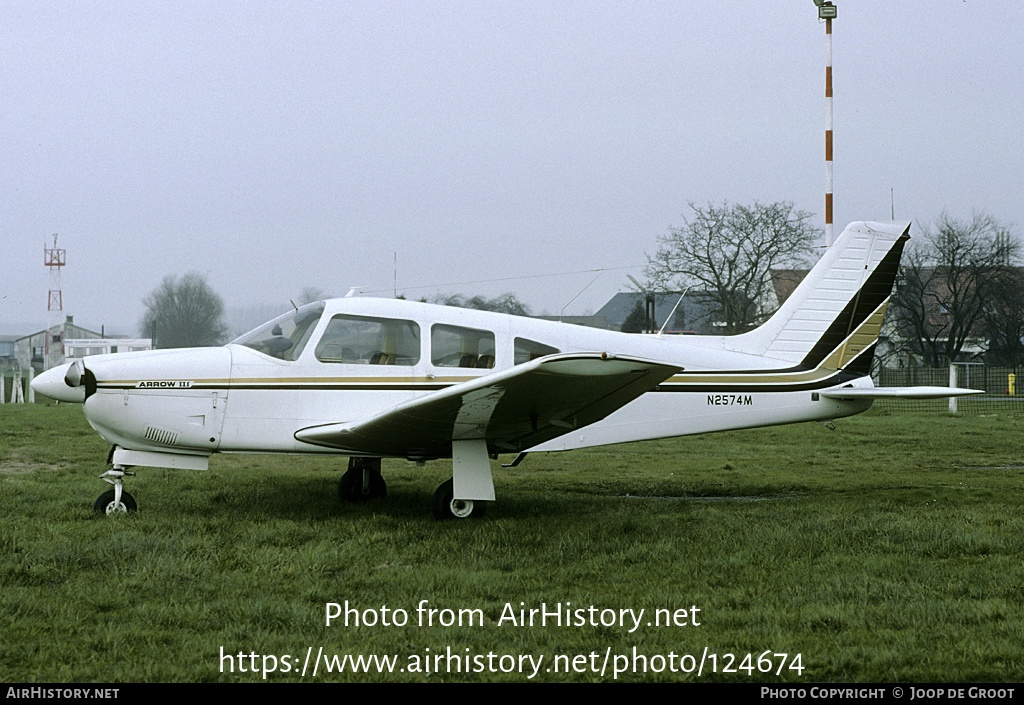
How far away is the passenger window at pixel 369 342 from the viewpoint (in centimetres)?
690

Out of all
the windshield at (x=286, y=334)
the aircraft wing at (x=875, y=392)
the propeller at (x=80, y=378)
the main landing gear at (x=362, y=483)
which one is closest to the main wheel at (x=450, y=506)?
the main landing gear at (x=362, y=483)

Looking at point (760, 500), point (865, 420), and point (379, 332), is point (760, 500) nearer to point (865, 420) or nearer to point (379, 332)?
point (379, 332)

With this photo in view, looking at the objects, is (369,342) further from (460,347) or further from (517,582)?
(517,582)

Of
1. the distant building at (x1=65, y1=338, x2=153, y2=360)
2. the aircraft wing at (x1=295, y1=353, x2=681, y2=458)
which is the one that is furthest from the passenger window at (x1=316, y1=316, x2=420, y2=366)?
the distant building at (x1=65, y1=338, x2=153, y2=360)

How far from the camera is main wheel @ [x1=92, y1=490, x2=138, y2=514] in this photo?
639 cm

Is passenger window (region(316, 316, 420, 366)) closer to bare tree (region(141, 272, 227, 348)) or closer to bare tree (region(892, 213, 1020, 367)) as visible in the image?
bare tree (region(141, 272, 227, 348))

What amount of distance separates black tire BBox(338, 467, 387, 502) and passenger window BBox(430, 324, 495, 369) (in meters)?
1.48

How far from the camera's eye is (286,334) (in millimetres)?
6961

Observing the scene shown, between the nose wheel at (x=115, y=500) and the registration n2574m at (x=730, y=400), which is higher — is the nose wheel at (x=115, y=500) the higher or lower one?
the lower one

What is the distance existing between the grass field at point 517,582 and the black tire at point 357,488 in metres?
0.18

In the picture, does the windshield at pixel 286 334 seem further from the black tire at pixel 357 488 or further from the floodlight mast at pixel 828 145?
the floodlight mast at pixel 828 145

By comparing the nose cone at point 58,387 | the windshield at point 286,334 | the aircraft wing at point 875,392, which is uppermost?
the windshield at point 286,334

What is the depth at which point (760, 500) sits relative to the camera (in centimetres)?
794

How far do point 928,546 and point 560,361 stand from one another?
2.70 meters
